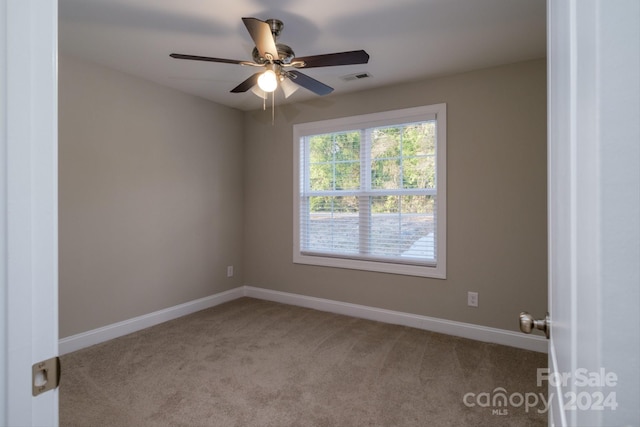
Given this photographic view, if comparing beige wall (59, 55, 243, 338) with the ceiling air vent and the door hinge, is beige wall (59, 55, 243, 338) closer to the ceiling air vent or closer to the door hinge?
the ceiling air vent

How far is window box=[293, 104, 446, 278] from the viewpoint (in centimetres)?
325

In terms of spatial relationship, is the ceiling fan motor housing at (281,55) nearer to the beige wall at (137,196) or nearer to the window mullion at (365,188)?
the window mullion at (365,188)

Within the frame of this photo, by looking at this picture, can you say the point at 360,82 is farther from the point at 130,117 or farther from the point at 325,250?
the point at 130,117

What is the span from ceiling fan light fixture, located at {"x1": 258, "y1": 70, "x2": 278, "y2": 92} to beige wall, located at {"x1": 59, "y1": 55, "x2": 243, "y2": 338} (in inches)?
68.7

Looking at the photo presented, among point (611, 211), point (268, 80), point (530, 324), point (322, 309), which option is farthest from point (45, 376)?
point (322, 309)

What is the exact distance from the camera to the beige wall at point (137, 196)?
109 inches

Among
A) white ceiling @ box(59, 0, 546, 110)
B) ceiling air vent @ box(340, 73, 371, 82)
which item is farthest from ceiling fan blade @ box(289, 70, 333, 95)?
ceiling air vent @ box(340, 73, 371, 82)

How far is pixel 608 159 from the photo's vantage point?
0.34 m

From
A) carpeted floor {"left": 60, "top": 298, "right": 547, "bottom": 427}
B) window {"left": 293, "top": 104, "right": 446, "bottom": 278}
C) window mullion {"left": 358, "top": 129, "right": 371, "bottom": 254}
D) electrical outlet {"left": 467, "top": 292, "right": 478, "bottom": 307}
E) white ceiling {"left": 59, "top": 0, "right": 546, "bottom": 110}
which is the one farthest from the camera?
window mullion {"left": 358, "top": 129, "right": 371, "bottom": 254}

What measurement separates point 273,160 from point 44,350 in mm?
3744

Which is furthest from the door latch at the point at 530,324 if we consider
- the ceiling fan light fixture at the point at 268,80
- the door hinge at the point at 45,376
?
the ceiling fan light fixture at the point at 268,80

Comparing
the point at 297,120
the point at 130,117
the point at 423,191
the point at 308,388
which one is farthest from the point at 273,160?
the point at 308,388

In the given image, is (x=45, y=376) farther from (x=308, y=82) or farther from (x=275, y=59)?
(x=308, y=82)

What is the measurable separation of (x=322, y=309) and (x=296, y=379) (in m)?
1.52
